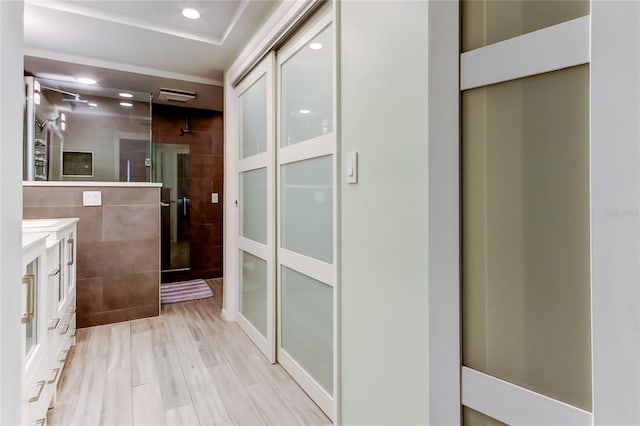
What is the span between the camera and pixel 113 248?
9.98 feet

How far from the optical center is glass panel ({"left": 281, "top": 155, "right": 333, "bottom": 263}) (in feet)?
5.77

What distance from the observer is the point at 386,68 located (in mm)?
1214

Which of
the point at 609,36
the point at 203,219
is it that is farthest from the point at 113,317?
the point at 609,36

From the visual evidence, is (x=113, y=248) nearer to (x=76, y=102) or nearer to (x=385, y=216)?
(x=76, y=102)

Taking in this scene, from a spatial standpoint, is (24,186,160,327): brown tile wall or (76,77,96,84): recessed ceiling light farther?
(76,77,96,84): recessed ceiling light

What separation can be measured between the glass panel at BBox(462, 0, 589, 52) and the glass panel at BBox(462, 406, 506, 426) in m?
0.83

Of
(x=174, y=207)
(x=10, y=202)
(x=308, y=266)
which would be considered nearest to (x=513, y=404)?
(x=10, y=202)

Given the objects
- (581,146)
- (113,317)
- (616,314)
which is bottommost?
(113,317)

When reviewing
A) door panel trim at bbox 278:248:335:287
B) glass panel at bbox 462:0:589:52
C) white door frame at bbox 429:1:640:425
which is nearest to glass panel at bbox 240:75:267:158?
door panel trim at bbox 278:248:335:287

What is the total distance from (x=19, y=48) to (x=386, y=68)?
1017mm

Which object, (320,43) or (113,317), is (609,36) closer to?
(320,43)

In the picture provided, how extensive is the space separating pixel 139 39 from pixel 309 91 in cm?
172

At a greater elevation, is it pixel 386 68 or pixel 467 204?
pixel 386 68

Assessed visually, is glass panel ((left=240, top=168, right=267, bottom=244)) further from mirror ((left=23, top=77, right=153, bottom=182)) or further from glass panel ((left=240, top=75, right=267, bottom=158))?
mirror ((left=23, top=77, right=153, bottom=182))
